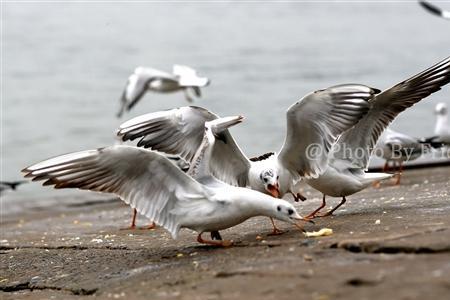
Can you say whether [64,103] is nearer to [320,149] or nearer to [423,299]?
[320,149]

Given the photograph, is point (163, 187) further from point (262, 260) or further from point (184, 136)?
point (184, 136)

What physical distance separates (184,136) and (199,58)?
1674 cm

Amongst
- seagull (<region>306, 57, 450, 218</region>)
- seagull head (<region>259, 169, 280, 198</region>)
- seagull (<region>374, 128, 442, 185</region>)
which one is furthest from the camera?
seagull (<region>374, 128, 442, 185</region>)

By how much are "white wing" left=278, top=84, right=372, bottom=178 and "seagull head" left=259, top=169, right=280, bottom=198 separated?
0.24 meters

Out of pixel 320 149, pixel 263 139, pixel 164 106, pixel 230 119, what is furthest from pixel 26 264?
pixel 164 106

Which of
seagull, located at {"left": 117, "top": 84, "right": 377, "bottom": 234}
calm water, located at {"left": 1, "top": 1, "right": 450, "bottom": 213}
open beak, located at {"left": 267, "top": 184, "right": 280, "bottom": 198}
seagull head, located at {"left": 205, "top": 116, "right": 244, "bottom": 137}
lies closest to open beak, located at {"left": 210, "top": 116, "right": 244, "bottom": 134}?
seagull head, located at {"left": 205, "top": 116, "right": 244, "bottom": 137}

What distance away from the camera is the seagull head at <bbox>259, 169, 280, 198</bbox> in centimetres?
616

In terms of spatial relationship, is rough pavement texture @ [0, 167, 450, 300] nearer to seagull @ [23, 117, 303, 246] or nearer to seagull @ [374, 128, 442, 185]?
seagull @ [23, 117, 303, 246]

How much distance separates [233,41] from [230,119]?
2102 cm

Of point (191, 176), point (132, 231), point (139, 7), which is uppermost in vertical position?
point (139, 7)

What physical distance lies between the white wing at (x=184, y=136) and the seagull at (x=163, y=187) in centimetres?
83

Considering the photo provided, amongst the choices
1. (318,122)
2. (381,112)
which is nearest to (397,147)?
(381,112)

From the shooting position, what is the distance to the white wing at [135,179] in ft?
17.7

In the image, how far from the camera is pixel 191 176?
577 cm
